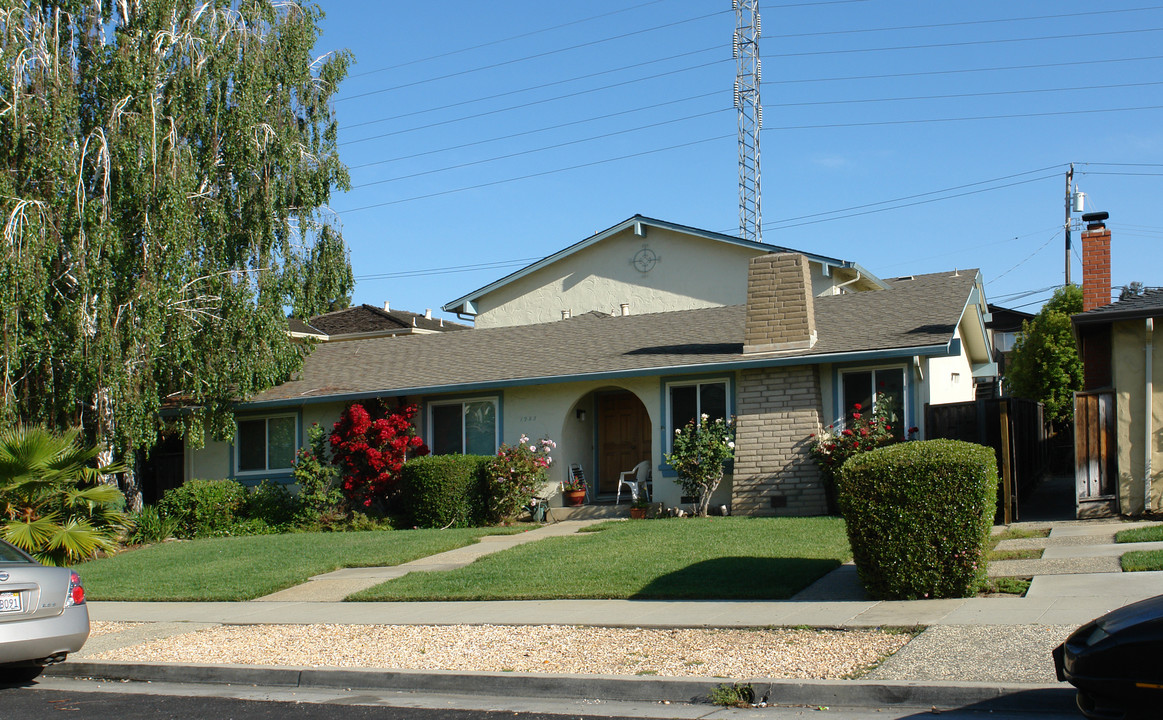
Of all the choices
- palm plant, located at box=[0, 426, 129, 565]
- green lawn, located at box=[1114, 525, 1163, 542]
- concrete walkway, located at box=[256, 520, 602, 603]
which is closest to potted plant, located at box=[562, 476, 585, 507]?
concrete walkway, located at box=[256, 520, 602, 603]

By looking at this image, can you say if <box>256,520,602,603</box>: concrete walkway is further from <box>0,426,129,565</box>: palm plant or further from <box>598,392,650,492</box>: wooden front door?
<box>0,426,129,565</box>: palm plant

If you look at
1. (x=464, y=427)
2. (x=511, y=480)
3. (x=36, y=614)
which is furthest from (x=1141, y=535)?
(x=464, y=427)

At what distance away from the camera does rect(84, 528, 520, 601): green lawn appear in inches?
531

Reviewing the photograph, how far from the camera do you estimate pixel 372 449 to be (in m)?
20.7

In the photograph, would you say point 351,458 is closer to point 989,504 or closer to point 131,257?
point 131,257

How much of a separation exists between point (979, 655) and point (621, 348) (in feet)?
46.8

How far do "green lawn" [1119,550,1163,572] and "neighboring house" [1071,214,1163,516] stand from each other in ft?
12.9

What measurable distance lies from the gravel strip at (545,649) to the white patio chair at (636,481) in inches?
371

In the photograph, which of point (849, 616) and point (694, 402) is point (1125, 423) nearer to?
point (694, 402)

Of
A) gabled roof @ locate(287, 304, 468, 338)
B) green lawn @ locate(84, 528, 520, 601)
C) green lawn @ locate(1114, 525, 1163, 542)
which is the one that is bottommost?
green lawn @ locate(84, 528, 520, 601)

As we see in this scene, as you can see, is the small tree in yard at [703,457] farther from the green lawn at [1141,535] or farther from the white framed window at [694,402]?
the green lawn at [1141,535]

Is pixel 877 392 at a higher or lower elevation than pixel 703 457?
higher

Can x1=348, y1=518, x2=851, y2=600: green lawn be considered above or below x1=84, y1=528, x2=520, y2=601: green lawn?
above

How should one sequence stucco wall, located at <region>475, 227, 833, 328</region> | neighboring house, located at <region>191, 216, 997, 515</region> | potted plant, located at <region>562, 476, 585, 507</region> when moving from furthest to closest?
stucco wall, located at <region>475, 227, 833, 328</region>
potted plant, located at <region>562, 476, 585, 507</region>
neighboring house, located at <region>191, 216, 997, 515</region>
